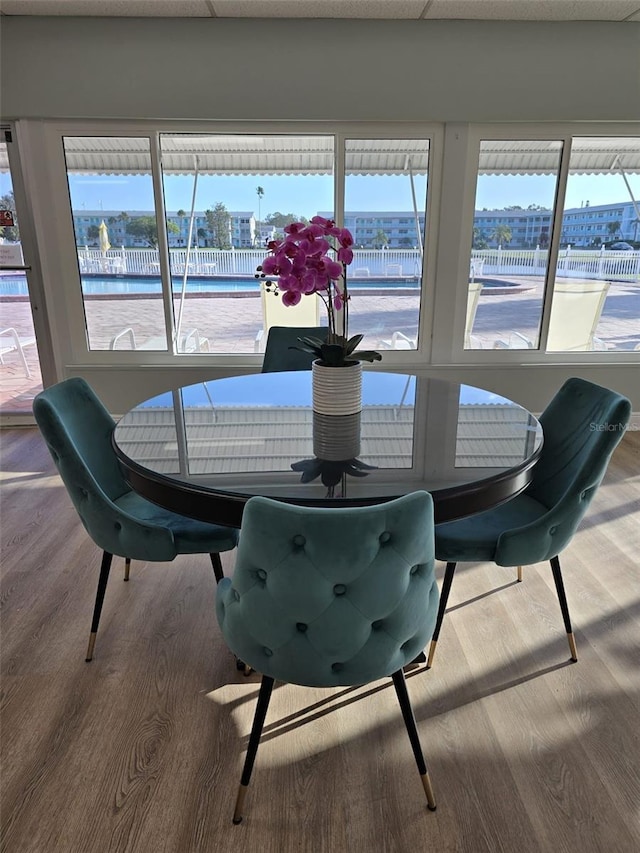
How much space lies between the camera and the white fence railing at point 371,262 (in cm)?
396

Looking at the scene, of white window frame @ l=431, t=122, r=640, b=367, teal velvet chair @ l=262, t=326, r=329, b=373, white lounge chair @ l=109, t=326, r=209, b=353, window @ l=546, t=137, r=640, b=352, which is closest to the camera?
teal velvet chair @ l=262, t=326, r=329, b=373

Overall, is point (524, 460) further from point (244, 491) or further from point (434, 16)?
point (434, 16)

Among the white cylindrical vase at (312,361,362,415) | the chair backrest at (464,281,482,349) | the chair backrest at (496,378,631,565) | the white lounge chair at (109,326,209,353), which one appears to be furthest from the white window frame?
the white cylindrical vase at (312,361,362,415)

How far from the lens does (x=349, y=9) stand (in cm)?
324

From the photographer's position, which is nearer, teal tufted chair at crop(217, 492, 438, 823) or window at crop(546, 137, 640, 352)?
teal tufted chair at crop(217, 492, 438, 823)

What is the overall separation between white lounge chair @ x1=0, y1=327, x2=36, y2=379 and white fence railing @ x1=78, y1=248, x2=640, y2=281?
737 millimetres

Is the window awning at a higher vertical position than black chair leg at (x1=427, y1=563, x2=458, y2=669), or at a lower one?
higher

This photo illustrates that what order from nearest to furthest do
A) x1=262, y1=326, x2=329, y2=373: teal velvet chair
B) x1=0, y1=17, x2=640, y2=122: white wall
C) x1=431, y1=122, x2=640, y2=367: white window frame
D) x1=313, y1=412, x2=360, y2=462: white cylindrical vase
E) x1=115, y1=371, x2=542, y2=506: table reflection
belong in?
x1=115, y1=371, x2=542, y2=506: table reflection, x1=313, y1=412, x2=360, y2=462: white cylindrical vase, x1=262, y1=326, x2=329, y2=373: teal velvet chair, x1=0, y1=17, x2=640, y2=122: white wall, x1=431, y1=122, x2=640, y2=367: white window frame

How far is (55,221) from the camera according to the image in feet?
12.5

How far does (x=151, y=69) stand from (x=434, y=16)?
1761 mm

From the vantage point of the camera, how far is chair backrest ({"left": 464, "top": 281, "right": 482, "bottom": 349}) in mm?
4047

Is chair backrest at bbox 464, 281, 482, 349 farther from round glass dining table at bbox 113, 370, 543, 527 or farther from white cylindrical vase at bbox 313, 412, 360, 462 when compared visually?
white cylindrical vase at bbox 313, 412, 360, 462

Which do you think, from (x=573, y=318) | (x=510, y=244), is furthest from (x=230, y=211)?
(x=573, y=318)

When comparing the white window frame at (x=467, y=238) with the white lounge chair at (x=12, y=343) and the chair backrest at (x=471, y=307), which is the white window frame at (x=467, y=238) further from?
the white lounge chair at (x=12, y=343)
